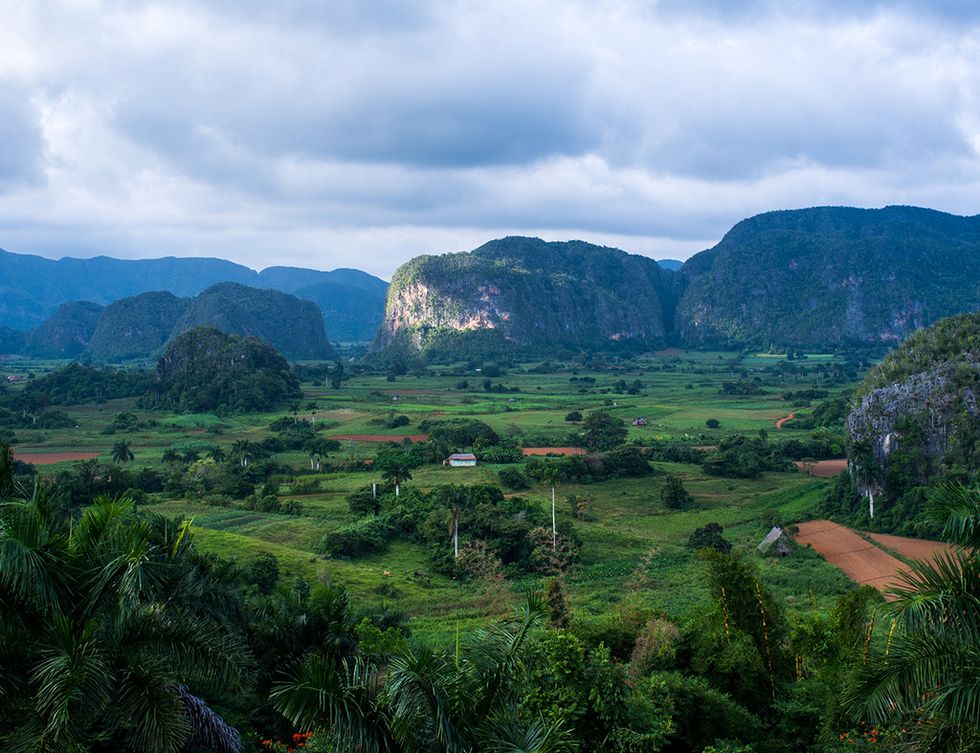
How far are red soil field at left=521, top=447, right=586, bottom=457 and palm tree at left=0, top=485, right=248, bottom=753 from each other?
44783mm

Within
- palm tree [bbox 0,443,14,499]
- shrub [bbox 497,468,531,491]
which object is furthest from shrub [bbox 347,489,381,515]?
palm tree [bbox 0,443,14,499]

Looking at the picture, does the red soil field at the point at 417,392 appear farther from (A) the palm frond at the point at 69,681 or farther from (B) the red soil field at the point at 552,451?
(A) the palm frond at the point at 69,681

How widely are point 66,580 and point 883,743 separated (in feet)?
27.2

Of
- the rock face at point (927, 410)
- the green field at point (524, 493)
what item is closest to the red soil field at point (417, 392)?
the green field at point (524, 493)

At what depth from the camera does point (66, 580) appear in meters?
7.09

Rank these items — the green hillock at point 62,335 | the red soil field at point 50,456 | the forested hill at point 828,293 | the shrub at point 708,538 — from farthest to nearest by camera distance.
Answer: the green hillock at point 62,335
the forested hill at point 828,293
the red soil field at point 50,456
the shrub at point 708,538

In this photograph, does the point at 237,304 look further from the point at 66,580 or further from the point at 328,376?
the point at 66,580

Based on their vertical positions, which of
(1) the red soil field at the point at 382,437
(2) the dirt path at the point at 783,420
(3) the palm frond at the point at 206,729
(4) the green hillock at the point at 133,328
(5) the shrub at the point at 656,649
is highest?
(4) the green hillock at the point at 133,328

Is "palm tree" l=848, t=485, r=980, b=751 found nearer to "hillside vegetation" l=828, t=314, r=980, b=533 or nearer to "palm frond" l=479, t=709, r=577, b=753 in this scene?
"palm frond" l=479, t=709, r=577, b=753

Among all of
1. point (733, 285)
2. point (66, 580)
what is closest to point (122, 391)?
point (66, 580)

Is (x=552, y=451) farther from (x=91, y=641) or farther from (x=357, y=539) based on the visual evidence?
(x=91, y=641)

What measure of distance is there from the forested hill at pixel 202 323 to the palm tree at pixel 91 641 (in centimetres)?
17248

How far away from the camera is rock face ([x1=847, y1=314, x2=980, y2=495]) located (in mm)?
34969

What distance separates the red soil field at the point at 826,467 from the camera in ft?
154
